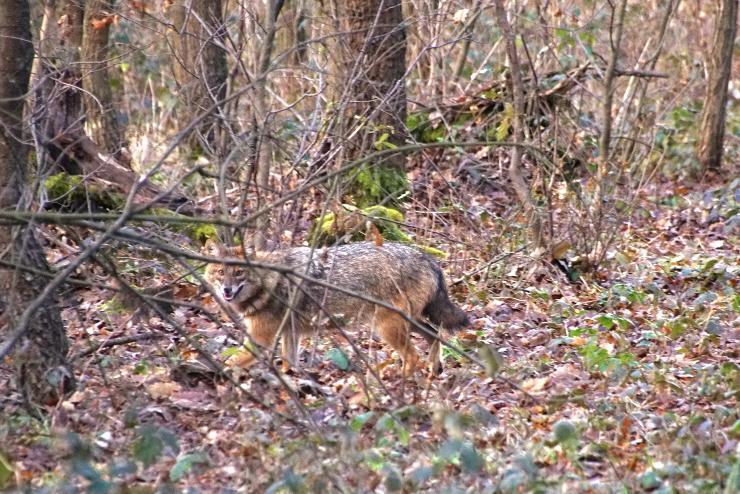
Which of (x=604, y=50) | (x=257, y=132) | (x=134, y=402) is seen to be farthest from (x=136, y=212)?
(x=604, y=50)

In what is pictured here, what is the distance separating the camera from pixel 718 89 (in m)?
16.6

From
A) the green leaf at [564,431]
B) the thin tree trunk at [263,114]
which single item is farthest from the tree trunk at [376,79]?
the green leaf at [564,431]

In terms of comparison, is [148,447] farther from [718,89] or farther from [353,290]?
[718,89]

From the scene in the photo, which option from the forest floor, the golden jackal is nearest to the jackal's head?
the golden jackal

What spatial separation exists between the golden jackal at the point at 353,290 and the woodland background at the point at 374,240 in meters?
0.33

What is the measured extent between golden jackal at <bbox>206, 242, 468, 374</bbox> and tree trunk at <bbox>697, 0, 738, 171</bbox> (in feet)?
29.2

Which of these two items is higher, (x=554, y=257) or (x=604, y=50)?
(x=604, y=50)

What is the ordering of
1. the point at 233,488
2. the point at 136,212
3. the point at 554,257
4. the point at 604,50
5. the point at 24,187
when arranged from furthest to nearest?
the point at 604,50
the point at 554,257
the point at 24,187
the point at 233,488
the point at 136,212

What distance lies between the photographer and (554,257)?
1120 cm

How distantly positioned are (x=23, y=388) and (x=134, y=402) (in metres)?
1.08

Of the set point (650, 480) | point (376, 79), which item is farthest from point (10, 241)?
point (376, 79)

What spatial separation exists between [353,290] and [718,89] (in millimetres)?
9623

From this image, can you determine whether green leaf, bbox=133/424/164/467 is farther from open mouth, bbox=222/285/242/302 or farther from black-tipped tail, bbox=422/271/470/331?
black-tipped tail, bbox=422/271/470/331

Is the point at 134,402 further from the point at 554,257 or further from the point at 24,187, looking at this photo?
the point at 554,257
